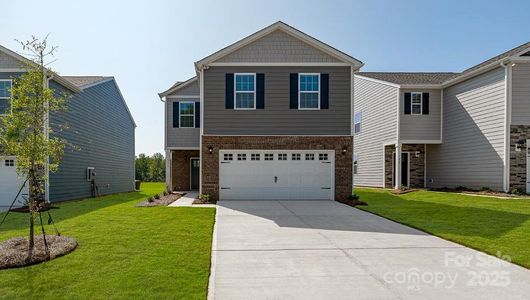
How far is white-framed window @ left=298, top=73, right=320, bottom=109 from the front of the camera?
562 inches

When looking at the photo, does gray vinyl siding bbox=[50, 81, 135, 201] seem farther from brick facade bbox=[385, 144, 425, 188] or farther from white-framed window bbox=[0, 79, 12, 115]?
brick facade bbox=[385, 144, 425, 188]

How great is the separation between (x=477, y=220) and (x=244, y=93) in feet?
29.9

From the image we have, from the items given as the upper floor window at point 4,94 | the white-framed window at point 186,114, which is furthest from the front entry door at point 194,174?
the upper floor window at point 4,94

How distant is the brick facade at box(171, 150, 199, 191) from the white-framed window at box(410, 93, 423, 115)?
12.3 meters

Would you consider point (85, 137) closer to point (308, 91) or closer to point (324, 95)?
point (308, 91)

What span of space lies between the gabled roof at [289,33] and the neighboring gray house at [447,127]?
6205 millimetres

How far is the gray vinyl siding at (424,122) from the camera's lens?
19.0 m

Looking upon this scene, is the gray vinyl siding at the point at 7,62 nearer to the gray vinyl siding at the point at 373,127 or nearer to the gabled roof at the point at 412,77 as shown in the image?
the gray vinyl siding at the point at 373,127

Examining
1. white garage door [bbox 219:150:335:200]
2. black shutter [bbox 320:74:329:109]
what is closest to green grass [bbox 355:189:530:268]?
white garage door [bbox 219:150:335:200]

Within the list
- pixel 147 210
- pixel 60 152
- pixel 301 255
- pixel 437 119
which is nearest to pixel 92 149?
pixel 147 210

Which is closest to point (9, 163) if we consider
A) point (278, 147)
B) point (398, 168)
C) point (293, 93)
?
point (278, 147)

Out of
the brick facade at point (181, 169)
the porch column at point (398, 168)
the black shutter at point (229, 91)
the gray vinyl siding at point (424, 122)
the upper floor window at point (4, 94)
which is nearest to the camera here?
the upper floor window at point (4, 94)

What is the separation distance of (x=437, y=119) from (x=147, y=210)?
51.7ft

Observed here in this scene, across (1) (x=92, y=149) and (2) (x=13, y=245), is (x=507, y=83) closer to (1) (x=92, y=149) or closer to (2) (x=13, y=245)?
(2) (x=13, y=245)
